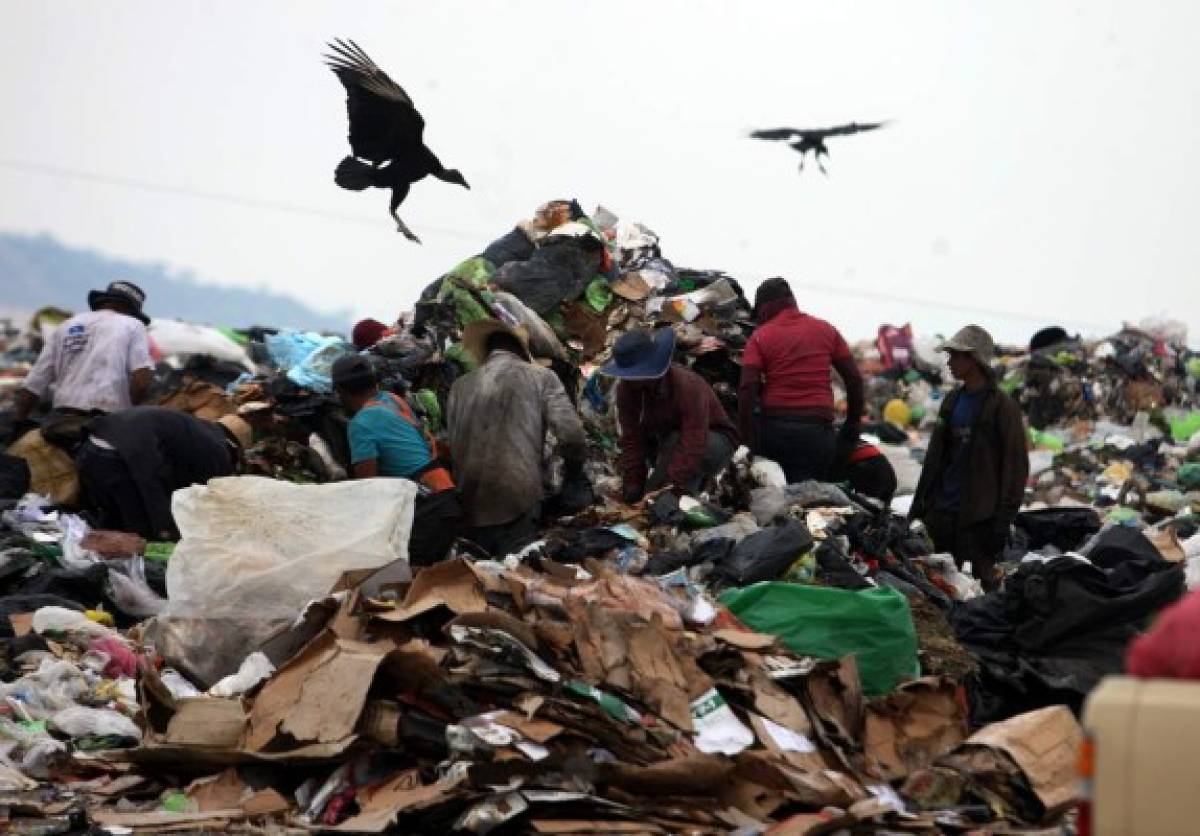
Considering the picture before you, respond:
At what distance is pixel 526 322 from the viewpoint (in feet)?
32.9

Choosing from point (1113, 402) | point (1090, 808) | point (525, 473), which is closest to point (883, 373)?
point (1113, 402)

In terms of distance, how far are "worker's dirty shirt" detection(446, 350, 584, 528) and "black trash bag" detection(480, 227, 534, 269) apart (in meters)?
2.29

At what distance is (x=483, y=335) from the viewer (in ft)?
30.4

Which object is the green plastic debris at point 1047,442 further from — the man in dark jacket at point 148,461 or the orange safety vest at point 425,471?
the man in dark jacket at point 148,461

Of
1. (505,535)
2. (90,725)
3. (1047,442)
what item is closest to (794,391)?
(505,535)

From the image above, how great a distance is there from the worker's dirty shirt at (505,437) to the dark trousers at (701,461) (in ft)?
1.43

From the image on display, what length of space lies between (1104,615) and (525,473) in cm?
303

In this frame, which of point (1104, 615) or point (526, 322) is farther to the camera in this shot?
point (526, 322)

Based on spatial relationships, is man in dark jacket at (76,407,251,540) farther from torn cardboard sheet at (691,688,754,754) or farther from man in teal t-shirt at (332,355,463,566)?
torn cardboard sheet at (691,688,754,754)

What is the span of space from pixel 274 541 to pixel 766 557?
200 cm

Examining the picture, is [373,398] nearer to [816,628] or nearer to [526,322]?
[526,322]

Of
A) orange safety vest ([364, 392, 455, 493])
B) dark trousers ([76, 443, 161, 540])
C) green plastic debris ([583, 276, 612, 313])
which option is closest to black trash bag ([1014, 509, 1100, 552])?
green plastic debris ([583, 276, 612, 313])

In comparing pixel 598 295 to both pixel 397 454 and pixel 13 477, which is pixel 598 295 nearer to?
pixel 397 454

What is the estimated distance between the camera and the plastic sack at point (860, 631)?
6.41 meters
